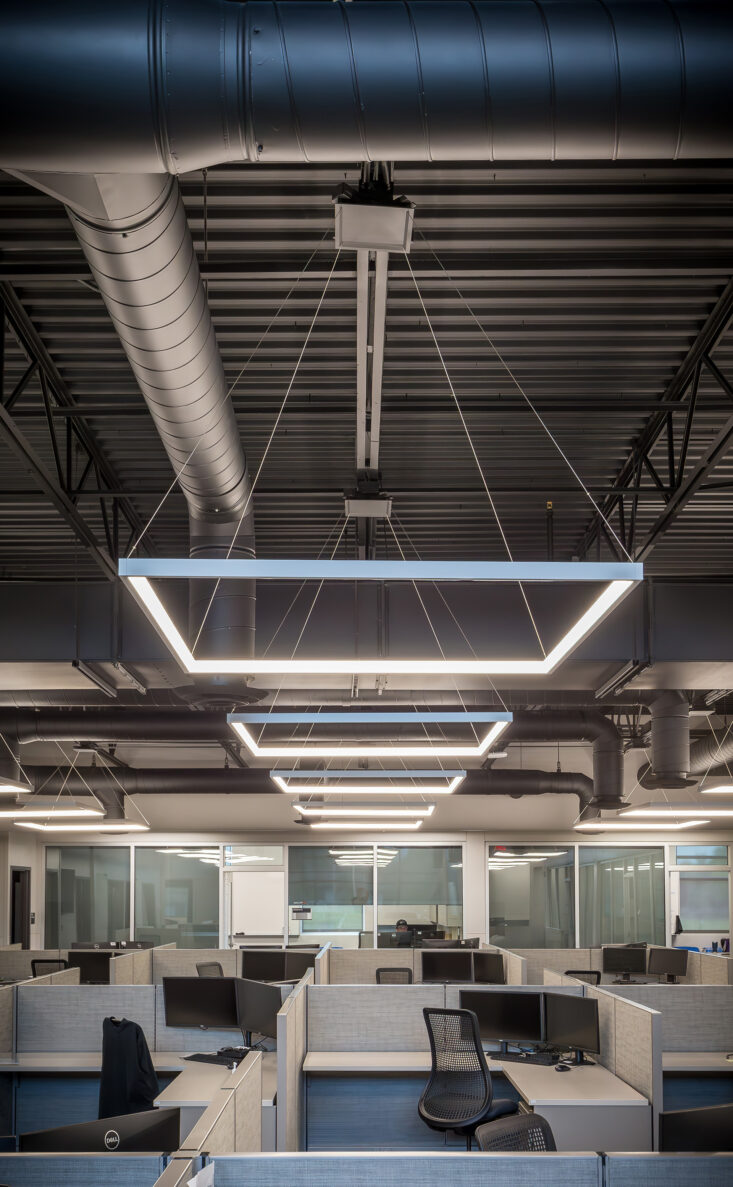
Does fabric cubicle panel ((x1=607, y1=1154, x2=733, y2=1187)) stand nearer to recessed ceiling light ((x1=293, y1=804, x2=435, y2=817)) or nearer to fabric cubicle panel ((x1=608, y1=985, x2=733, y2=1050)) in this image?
fabric cubicle panel ((x1=608, y1=985, x2=733, y2=1050))

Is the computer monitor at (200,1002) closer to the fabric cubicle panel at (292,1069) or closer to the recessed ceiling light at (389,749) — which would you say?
the fabric cubicle panel at (292,1069)

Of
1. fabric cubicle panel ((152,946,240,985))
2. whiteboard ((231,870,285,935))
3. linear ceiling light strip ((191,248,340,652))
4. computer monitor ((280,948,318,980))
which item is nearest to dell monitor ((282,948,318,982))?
computer monitor ((280,948,318,980))

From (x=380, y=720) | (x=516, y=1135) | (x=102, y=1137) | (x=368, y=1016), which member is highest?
(x=380, y=720)

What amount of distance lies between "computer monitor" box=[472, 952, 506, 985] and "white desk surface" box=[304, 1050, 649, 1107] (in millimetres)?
1850

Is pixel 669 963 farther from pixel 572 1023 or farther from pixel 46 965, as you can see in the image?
pixel 46 965

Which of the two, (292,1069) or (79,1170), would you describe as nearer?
(79,1170)

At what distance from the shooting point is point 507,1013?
664cm

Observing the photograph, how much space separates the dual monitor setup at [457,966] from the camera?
8.43m

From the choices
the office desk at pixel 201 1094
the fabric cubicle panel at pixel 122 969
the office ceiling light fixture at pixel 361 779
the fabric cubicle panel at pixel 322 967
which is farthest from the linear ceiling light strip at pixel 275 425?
the fabric cubicle panel at pixel 122 969

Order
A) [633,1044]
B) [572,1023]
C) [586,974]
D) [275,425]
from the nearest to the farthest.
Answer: [275,425] < [633,1044] < [572,1023] < [586,974]

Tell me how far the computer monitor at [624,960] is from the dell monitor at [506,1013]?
312 cm

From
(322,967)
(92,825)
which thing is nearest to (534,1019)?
(322,967)

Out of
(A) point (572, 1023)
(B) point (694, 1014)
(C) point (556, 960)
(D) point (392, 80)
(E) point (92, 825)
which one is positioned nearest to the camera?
(D) point (392, 80)

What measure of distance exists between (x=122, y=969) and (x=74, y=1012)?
90 centimetres
